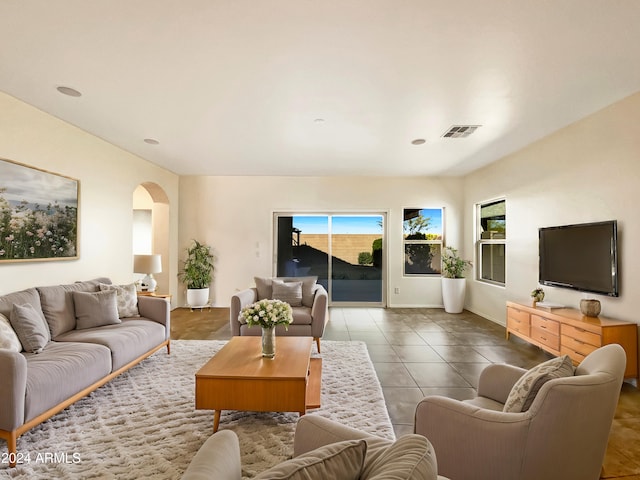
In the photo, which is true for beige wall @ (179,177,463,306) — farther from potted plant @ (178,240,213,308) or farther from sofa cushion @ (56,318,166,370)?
sofa cushion @ (56,318,166,370)

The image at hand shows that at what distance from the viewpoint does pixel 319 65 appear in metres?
2.66

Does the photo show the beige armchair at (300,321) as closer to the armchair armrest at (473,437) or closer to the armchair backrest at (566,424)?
the armchair armrest at (473,437)

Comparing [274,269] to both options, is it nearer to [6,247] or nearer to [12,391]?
[6,247]

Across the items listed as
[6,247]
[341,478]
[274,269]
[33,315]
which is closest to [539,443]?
[341,478]

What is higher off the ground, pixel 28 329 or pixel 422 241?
pixel 422 241

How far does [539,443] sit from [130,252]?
5358 millimetres

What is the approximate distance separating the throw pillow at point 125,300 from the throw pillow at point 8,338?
1.14 meters

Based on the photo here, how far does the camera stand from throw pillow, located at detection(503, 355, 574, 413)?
147 cm

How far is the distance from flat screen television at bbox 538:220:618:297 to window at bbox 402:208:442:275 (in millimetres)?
A: 2772

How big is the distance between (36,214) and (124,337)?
5.35ft

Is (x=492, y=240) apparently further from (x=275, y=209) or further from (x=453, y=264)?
(x=275, y=209)

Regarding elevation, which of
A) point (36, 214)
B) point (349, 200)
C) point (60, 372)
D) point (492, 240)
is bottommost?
point (60, 372)

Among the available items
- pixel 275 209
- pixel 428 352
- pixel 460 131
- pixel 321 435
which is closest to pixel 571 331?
pixel 428 352

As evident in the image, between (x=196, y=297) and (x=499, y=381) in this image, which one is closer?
(x=499, y=381)
